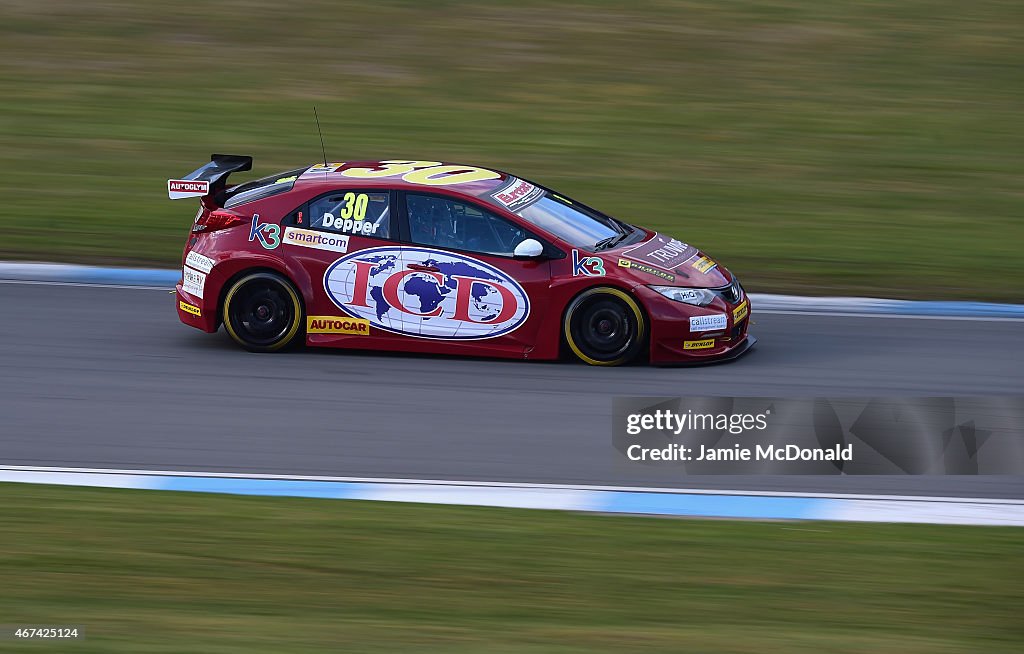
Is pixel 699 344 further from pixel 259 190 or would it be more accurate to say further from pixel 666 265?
pixel 259 190

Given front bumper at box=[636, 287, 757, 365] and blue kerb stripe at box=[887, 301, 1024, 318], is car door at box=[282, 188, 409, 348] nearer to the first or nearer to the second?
front bumper at box=[636, 287, 757, 365]

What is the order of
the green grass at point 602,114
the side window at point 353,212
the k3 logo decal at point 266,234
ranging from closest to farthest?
the side window at point 353,212, the k3 logo decal at point 266,234, the green grass at point 602,114

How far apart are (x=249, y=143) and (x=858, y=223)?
703cm

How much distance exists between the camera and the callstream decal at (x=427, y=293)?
32.7 feet

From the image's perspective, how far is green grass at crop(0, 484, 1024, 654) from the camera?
5.71 m

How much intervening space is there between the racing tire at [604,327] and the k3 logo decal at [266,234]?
7.23ft

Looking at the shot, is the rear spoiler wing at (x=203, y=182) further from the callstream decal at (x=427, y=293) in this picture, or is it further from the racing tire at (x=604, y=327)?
the racing tire at (x=604, y=327)

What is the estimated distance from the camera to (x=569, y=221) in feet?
34.2

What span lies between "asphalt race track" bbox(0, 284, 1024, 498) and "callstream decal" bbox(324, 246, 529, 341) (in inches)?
11.7

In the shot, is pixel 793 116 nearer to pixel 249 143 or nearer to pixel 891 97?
pixel 891 97

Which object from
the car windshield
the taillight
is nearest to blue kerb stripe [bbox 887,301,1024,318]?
Result: the car windshield

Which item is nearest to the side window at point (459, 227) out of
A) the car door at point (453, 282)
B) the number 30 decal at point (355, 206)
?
the car door at point (453, 282)

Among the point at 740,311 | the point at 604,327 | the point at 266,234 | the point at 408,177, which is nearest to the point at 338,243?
the point at 266,234

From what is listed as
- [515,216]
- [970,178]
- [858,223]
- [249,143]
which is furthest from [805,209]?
[249,143]
